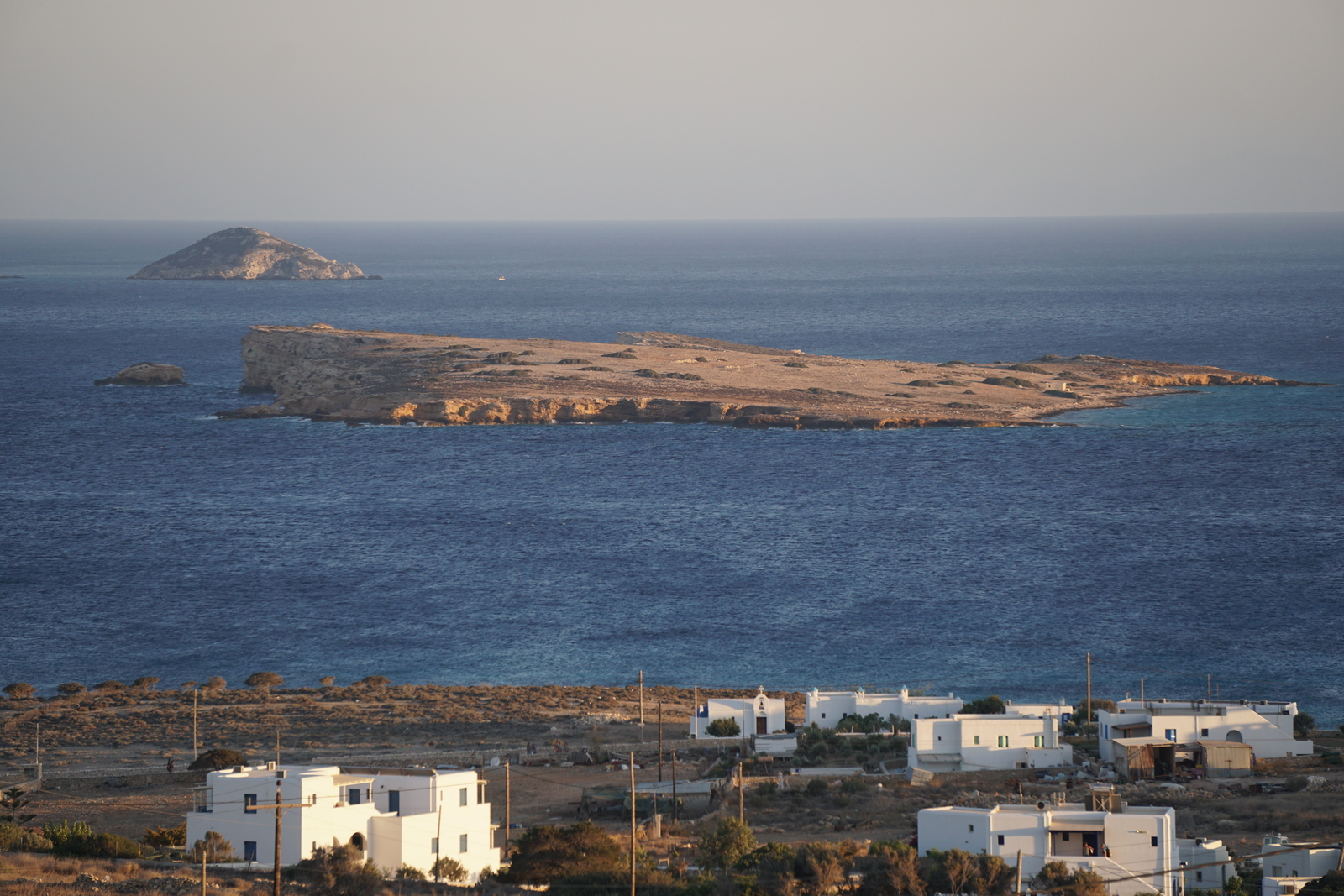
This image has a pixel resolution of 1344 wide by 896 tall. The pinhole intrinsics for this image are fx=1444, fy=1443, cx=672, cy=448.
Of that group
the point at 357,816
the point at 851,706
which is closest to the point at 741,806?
the point at 357,816

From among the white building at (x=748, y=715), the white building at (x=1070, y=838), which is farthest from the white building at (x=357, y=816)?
the white building at (x=748, y=715)

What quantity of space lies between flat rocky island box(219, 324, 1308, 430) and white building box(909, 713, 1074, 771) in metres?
67.2

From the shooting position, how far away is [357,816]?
2981 centimetres

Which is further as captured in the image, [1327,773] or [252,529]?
[252,529]

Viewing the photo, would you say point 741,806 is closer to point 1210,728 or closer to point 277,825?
point 277,825

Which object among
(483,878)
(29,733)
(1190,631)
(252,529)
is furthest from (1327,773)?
(252,529)

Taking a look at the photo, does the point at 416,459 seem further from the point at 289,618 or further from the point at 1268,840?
the point at 1268,840

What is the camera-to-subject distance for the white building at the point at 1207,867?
1126 inches

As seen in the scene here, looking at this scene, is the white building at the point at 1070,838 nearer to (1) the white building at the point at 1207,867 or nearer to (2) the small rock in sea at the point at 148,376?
(1) the white building at the point at 1207,867

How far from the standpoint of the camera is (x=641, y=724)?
45938 mm

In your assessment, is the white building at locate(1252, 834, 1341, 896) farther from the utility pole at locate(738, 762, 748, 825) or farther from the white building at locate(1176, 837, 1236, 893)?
the utility pole at locate(738, 762, 748, 825)

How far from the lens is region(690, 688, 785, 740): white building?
4450cm

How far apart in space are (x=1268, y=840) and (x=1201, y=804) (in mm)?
5998

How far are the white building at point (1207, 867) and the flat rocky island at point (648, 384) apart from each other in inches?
3098
